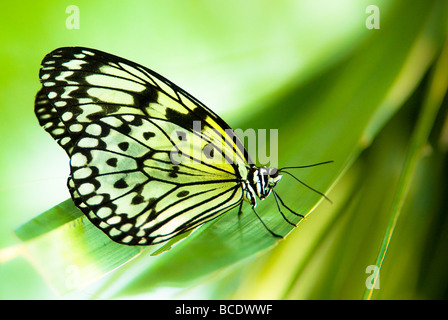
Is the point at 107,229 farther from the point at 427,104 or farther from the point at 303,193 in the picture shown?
the point at 427,104

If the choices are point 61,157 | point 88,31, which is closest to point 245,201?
point 61,157

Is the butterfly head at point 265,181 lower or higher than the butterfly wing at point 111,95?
lower

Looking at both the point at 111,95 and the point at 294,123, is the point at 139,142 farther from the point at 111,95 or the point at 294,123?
the point at 294,123

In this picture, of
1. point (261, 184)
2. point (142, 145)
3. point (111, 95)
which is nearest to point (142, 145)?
point (142, 145)
